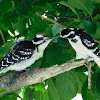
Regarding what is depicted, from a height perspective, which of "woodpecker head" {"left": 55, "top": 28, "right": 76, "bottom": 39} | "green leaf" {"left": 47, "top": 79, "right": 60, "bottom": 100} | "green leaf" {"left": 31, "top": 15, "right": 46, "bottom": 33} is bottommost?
"green leaf" {"left": 47, "top": 79, "right": 60, "bottom": 100}

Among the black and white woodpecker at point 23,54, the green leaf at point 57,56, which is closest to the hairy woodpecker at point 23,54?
the black and white woodpecker at point 23,54

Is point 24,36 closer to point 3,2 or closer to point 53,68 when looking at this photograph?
point 53,68

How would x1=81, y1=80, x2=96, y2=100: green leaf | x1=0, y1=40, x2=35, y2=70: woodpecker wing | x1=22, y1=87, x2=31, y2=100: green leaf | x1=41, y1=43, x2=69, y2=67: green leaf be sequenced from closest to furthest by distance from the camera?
x1=41, y1=43, x2=69, y2=67: green leaf
x1=81, y1=80, x2=96, y2=100: green leaf
x1=0, y1=40, x2=35, y2=70: woodpecker wing
x1=22, y1=87, x2=31, y2=100: green leaf

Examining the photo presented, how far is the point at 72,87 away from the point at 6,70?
45 centimetres

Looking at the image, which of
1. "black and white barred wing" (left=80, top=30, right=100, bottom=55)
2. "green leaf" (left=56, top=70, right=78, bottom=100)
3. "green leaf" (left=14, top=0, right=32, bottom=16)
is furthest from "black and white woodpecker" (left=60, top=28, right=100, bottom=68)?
"green leaf" (left=14, top=0, right=32, bottom=16)

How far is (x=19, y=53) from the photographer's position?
1.36m

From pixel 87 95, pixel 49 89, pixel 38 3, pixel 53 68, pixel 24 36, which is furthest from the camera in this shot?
pixel 24 36

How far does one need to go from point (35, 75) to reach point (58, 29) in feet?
1.15

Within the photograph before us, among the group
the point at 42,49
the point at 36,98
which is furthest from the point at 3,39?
the point at 36,98

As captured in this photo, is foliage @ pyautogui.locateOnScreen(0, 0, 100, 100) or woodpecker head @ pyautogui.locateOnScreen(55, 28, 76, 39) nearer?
foliage @ pyautogui.locateOnScreen(0, 0, 100, 100)

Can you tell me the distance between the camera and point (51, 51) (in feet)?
3.58

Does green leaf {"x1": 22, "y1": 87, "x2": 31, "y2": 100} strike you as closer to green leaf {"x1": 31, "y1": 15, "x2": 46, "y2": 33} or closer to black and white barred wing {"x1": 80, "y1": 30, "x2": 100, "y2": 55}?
green leaf {"x1": 31, "y1": 15, "x2": 46, "y2": 33}

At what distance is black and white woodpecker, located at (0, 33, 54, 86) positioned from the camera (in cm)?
126

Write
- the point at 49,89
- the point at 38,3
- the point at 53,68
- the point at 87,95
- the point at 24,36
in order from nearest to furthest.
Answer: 1. the point at 38,3
2. the point at 53,68
3. the point at 87,95
4. the point at 49,89
5. the point at 24,36
